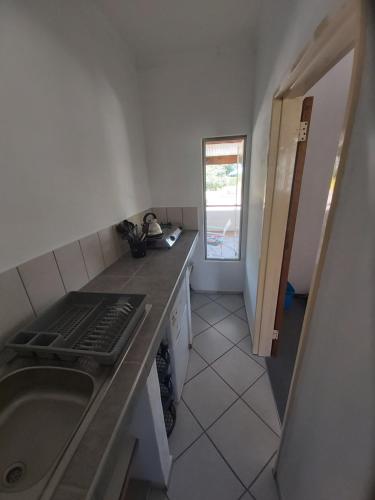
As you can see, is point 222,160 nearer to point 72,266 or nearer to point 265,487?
point 72,266

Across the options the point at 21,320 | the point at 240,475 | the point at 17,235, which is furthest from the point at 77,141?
the point at 240,475

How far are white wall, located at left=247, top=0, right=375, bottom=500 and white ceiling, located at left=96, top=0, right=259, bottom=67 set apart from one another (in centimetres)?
103

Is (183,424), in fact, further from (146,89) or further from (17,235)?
(146,89)

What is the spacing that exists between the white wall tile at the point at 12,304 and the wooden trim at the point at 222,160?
196 cm

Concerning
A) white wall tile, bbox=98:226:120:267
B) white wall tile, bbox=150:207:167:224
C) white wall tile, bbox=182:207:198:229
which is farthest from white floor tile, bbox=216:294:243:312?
white wall tile, bbox=98:226:120:267

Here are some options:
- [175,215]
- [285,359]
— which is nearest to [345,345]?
[285,359]

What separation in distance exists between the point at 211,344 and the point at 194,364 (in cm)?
27

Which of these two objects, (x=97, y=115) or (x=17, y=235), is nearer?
(x=17, y=235)

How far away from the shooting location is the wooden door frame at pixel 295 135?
1.49 feet

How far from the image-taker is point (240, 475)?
1.07m

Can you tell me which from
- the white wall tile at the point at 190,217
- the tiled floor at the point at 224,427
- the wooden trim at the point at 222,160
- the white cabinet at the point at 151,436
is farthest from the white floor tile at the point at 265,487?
the wooden trim at the point at 222,160

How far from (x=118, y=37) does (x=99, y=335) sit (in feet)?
7.15

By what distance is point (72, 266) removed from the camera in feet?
3.63

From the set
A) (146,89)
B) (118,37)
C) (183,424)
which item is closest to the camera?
(183,424)
